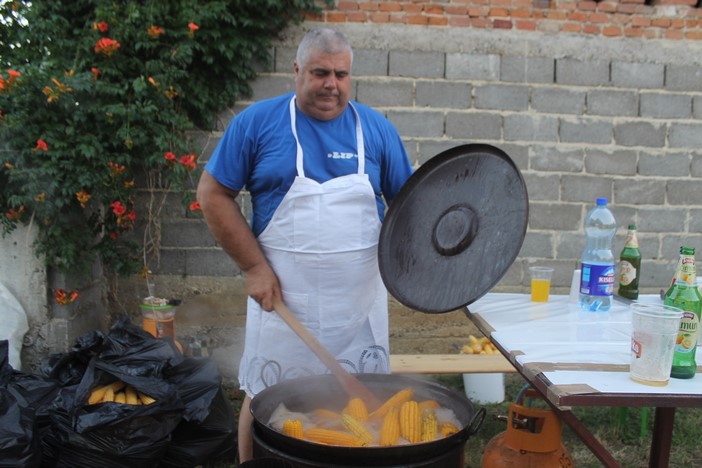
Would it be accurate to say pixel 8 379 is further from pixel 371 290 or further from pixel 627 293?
pixel 627 293

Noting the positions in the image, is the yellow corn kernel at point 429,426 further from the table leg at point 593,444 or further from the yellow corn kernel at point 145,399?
the yellow corn kernel at point 145,399

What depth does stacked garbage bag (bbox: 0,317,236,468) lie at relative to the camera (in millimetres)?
2914

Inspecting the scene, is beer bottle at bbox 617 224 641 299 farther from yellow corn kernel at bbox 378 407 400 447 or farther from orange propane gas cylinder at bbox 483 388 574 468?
yellow corn kernel at bbox 378 407 400 447

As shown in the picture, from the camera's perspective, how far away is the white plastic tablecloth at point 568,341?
187 centimetres

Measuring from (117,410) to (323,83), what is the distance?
1.74 metres

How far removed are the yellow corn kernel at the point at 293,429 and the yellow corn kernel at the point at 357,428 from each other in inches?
6.4

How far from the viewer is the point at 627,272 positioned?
3.01 meters

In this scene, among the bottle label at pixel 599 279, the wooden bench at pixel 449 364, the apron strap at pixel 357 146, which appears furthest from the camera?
the wooden bench at pixel 449 364

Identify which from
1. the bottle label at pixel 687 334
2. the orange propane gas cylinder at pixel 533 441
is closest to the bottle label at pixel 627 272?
the orange propane gas cylinder at pixel 533 441

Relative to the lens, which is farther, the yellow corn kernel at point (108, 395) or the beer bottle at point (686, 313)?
the yellow corn kernel at point (108, 395)

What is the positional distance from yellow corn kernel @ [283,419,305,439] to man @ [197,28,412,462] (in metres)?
0.60

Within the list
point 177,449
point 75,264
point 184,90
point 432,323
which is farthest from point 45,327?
point 432,323

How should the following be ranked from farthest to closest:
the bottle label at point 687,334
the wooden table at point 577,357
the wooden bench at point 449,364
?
the wooden bench at point 449,364
the bottle label at point 687,334
the wooden table at point 577,357

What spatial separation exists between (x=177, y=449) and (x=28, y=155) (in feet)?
6.46
